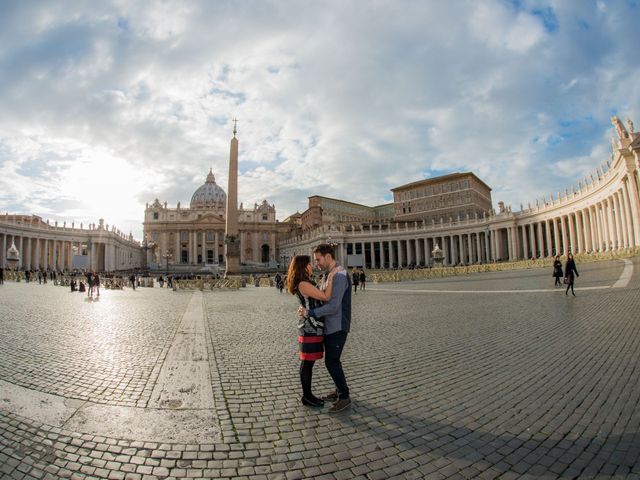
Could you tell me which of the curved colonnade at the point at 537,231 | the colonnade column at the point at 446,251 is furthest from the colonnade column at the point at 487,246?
the colonnade column at the point at 446,251

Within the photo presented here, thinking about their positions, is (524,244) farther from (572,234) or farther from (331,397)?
(331,397)

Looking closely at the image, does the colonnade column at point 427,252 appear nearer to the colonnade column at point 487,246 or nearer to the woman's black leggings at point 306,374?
the colonnade column at point 487,246

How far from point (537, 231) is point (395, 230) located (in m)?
25.4

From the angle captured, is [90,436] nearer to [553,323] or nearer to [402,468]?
[402,468]

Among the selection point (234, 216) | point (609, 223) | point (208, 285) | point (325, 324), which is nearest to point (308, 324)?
point (325, 324)

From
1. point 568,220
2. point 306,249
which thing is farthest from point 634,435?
point 306,249

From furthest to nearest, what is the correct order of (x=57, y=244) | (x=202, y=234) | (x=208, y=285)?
(x=202, y=234) → (x=57, y=244) → (x=208, y=285)

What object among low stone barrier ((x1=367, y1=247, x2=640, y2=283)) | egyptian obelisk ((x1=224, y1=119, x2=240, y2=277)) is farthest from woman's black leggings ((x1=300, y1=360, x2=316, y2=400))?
egyptian obelisk ((x1=224, y1=119, x2=240, y2=277))

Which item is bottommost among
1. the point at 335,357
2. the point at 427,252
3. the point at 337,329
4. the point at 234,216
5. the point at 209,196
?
the point at 335,357

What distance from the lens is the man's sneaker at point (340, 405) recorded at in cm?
391

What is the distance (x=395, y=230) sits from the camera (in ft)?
241

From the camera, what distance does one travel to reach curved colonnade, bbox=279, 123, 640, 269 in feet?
118

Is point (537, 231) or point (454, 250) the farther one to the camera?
point (454, 250)

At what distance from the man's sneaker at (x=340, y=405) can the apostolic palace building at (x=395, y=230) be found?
3484cm
